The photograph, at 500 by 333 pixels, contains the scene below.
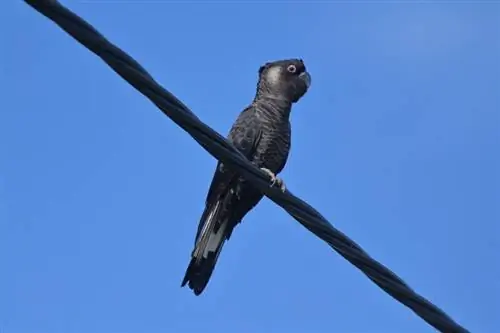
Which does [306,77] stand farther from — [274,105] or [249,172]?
[249,172]

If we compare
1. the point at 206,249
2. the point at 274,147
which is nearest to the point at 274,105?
the point at 274,147

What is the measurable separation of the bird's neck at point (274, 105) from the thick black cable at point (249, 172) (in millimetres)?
3246

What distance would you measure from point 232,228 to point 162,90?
3622mm

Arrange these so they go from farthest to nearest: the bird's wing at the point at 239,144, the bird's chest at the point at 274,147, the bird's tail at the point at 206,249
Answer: the bird's chest at the point at 274,147
the bird's wing at the point at 239,144
the bird's tail at the point at 206,249

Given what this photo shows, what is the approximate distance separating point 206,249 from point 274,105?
58.6 inches

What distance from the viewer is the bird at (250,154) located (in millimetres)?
6613

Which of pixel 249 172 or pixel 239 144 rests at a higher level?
pixel 239 144

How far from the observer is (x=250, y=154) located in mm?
7148

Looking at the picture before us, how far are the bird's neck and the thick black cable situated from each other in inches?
128

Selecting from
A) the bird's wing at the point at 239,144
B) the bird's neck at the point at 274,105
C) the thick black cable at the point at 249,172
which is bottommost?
the thick black cable at the point at 249,172

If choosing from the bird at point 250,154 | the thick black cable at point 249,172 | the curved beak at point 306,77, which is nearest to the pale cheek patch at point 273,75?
the bird at point 250,154

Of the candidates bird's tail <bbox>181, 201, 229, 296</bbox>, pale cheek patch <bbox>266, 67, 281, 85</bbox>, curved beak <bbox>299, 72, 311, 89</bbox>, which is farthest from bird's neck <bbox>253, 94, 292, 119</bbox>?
bird's tail <bbox>181, 201, 229, 296</bbox>

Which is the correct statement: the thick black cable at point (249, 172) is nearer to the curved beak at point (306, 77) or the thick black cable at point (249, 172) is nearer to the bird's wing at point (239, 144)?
the bird's wing at point (239, 144)

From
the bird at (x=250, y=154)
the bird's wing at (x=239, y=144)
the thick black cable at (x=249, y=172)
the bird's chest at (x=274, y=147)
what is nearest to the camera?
the thick black cable at (x=249, y=172)
